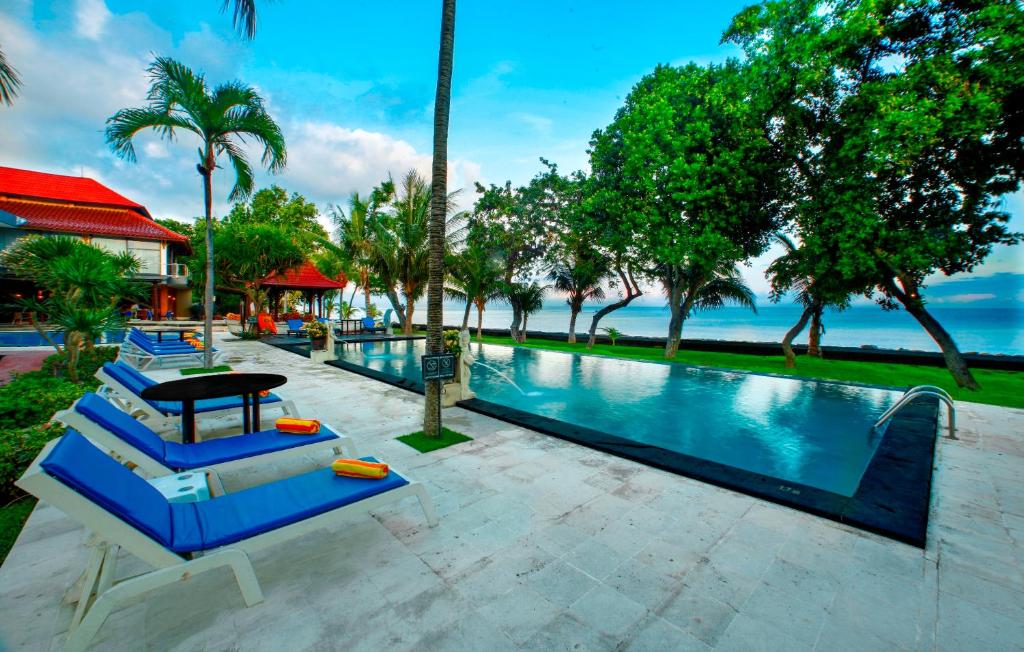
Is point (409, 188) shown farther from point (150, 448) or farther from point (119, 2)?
point (150, 448)

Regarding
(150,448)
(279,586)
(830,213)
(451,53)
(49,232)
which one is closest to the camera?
(279,586)

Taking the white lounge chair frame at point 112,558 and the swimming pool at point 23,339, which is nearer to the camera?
the white lounge chair frame at point 112,558

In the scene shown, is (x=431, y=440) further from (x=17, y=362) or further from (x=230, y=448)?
(x=17, y=362)

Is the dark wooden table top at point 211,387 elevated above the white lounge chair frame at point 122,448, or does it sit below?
above

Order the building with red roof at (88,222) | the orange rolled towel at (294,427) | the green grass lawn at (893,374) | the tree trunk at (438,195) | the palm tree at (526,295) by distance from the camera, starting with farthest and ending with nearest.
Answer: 1. the palm tree at (526,295)
2. the building with red roof at (88,222)
3. the green grass lawn at (893,374)
4. the tree trunk at (438,195)
5. the orange rolled towel at (294,427)

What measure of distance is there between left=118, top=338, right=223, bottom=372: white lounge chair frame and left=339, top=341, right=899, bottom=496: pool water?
491cm

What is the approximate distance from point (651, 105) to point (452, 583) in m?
15.5

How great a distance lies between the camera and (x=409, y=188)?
23.0 metres

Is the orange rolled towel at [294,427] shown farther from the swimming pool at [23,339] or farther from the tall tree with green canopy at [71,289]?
the swimming pool at [23,339]

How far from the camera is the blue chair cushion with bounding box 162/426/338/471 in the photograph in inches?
146

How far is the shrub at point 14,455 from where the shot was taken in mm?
3705

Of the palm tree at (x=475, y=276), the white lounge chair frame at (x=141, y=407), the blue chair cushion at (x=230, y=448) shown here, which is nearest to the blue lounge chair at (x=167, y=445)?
the blue chair cushion at (x=230, y=448)

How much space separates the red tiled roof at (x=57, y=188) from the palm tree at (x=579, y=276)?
99.2ft

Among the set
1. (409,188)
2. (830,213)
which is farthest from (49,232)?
(830,213)
